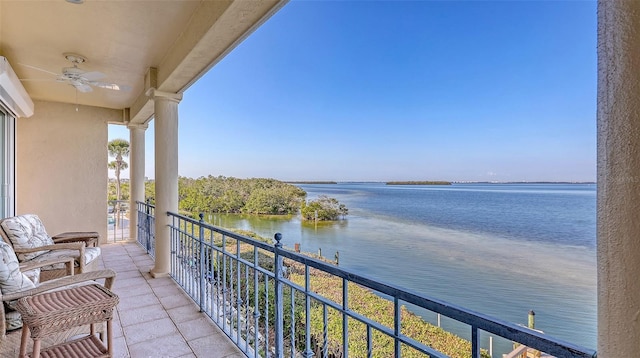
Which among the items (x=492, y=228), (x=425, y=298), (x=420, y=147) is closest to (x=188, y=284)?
(x=425, y=298)

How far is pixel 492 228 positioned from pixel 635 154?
1134 inches

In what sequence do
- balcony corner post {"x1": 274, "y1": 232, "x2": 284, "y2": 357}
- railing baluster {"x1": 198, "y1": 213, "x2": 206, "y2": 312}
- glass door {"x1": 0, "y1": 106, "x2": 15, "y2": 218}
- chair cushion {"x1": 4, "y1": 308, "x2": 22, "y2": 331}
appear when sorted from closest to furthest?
balcony corner post {"x1": 274, "y1": 232, "x2": 284, "y2": 357}
chair cushion {"x1": 4, "y1": 308, "x2": 22, "y2": 331}
railing baluster {"x1": 198, "y1": 213, "x2": 206, "y2": 312}
glass door {"x1": 0, "y1": 106, "x2": 15, "y2": 218}

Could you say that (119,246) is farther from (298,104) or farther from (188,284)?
(298,104)

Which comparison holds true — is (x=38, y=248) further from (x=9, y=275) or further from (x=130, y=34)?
(x=130, y=34)

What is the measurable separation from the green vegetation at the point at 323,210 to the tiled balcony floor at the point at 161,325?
23145 millimetres

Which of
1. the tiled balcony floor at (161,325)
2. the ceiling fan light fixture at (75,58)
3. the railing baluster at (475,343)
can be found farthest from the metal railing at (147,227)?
the railing baluster at (475,343)

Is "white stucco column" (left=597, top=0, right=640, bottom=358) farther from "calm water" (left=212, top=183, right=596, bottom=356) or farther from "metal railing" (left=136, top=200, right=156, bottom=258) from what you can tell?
"calm water" (left=212, top=183, right=596, bottom=356)

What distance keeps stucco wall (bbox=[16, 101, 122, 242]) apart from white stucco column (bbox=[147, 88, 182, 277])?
2.72 m

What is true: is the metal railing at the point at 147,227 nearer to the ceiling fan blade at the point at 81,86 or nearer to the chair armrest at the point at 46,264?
the chair armrest at the point at 46,264

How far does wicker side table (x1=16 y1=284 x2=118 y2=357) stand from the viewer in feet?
5.03

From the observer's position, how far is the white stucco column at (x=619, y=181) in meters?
0.54

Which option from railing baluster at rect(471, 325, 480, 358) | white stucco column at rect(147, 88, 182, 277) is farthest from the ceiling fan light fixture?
railing baluster at rect(471, 325, 480, 358)

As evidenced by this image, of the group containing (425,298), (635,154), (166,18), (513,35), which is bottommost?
(425,298)

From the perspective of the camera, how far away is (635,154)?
543 millimetres
